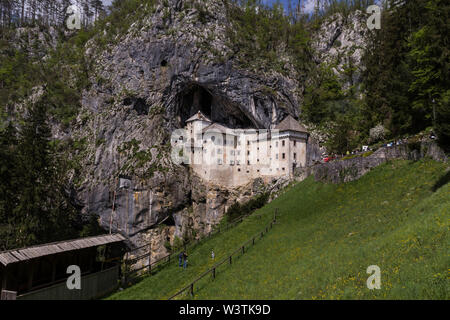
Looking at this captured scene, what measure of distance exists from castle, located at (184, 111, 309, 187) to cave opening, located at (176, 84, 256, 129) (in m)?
2.68

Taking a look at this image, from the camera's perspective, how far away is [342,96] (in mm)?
64812

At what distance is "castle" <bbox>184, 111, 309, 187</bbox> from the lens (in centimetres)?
5366

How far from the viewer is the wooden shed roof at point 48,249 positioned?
702 inches

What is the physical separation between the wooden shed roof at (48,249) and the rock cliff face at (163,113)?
3254 centimetres

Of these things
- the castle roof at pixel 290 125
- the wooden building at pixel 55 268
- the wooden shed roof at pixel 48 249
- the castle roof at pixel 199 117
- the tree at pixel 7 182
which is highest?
the castle roof at pixel 199 117

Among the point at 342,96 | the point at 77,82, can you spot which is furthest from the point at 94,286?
the point at 77,82

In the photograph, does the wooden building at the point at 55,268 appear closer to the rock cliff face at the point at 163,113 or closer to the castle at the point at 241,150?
the rock cliff face at the point at 163,113

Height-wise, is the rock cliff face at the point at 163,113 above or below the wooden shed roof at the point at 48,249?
above

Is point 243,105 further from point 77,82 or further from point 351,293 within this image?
point 351,293

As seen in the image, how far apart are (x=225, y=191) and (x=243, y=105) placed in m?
17.4

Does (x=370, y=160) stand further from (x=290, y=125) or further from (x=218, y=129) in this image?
(x=218, y=129)

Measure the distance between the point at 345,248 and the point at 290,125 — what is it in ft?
129

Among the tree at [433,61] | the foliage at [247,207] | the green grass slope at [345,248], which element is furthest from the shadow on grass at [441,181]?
the foliage at [247,207]

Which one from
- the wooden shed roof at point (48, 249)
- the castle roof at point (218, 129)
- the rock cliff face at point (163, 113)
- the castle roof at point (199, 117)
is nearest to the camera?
the wooden shed roof at point (48, 249)
